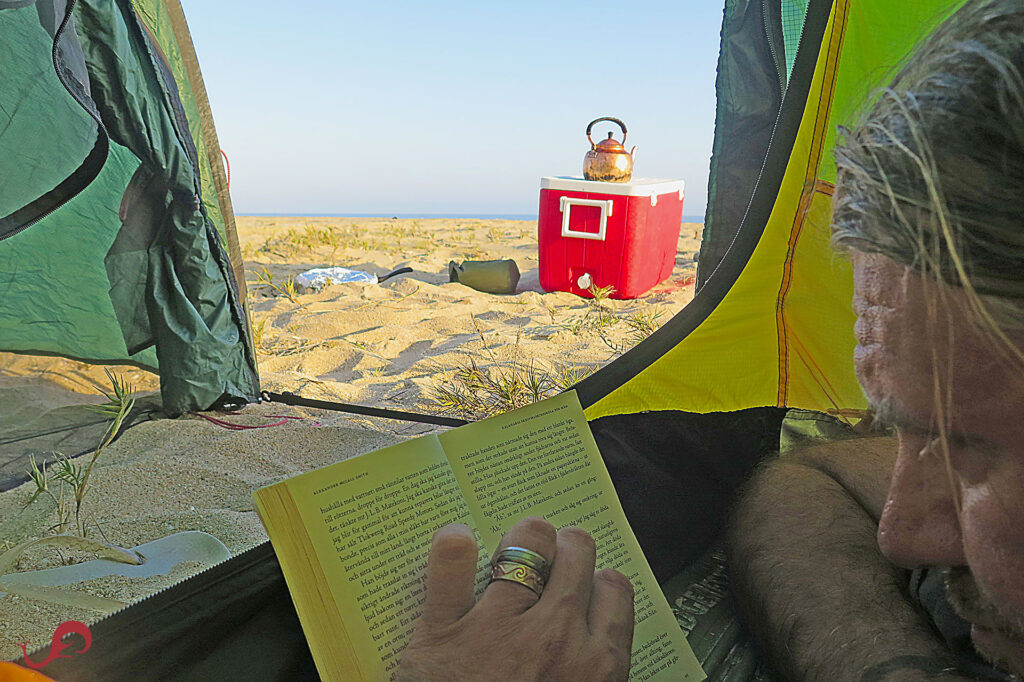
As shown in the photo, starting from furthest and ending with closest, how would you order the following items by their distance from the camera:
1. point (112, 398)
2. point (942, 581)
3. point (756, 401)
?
point (112, 398) → point (756, 401) → point (942, 581)

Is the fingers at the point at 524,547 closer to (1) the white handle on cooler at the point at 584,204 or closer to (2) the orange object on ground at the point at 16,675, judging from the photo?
(2) the orange object on ground at the point at 16,675

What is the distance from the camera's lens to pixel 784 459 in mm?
1206

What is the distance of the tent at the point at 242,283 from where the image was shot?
0.81 metres

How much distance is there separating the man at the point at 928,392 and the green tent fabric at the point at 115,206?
151 cm

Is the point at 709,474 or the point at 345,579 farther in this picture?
the point at 709,474

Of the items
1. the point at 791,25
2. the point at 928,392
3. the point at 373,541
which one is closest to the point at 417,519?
the point at 373,541

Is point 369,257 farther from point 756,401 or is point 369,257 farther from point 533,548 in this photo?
point 533,548

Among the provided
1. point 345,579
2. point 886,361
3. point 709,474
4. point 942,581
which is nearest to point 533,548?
point 345,579

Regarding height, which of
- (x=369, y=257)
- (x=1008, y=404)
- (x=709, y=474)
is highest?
(x=1008, y=404)

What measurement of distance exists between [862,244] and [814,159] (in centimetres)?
72

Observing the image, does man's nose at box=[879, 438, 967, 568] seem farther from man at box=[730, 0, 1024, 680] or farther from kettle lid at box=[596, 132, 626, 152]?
kettle lid at box=[596, 132, 626, 152]

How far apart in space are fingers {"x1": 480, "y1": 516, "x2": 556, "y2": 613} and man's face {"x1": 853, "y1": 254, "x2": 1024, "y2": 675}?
0.33m

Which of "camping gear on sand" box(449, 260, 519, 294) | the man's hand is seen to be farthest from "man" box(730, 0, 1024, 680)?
"camping gear on sand" box(449, 260, 519, 294)

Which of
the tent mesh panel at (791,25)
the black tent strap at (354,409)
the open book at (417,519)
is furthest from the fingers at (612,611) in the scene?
the tent mesh panel at (791,25)
